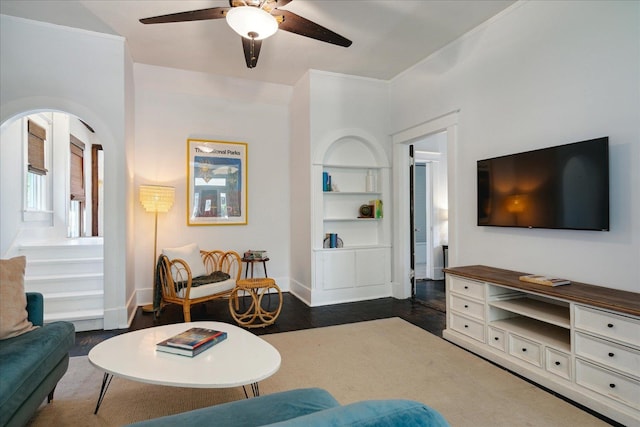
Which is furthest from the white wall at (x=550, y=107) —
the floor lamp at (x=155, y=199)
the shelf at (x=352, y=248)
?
the floor lamp at (x=155, y=199)

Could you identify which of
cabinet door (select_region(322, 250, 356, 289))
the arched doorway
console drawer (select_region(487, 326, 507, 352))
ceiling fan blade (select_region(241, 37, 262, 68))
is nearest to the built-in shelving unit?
cabinet door (select_region(322, 250, 356, 289))

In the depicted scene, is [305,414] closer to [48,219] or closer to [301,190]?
[301,190]

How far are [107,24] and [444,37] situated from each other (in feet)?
11.9

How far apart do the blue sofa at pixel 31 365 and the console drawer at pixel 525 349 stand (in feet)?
10.3

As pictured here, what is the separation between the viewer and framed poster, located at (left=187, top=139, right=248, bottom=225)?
482 centimetres

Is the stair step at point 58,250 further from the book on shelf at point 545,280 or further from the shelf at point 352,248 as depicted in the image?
the book on shelf at point 545,280

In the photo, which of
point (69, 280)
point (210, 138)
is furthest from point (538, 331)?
point (69, 280)

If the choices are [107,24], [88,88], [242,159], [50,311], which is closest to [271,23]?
→ [107,24]

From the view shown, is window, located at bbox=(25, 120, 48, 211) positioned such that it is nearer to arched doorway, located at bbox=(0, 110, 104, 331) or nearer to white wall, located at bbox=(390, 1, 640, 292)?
arched doorway, located at bbox=(0, 110, 104, 331)

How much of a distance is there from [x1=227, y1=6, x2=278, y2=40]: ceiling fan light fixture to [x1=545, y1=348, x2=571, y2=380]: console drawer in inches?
121

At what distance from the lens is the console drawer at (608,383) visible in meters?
1.90

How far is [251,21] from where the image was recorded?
2.31m

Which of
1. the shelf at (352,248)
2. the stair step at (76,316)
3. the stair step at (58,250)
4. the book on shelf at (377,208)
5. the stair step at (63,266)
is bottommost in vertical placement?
the stair step at (76,316)

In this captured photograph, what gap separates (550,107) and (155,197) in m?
4.34
